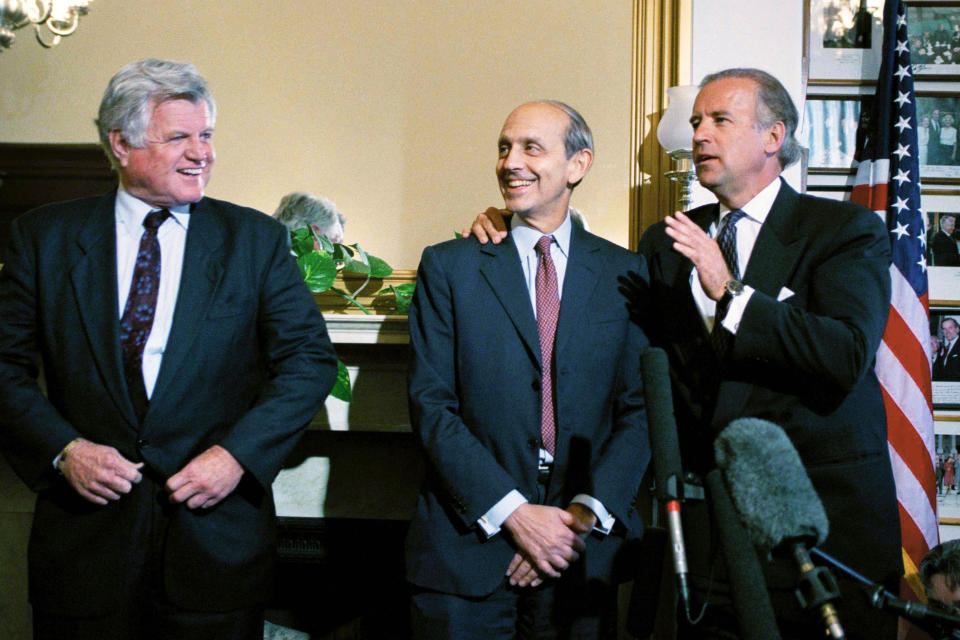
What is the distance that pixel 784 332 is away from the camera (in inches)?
64.1

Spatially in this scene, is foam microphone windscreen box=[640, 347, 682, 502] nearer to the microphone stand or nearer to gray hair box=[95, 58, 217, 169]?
the microphone stand

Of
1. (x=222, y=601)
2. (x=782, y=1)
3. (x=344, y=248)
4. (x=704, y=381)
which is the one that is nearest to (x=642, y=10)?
(x=782, y=1)

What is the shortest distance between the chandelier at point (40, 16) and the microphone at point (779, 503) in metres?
3.22

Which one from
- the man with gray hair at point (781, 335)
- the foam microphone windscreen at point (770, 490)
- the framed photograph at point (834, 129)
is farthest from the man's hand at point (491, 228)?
the framed photograph at point (834, 129)

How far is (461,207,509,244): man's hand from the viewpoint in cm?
208

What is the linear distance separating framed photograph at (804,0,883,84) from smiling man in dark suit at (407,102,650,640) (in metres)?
1.59

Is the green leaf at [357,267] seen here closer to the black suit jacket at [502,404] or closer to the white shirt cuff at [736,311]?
the black suit jacket at [502,404]

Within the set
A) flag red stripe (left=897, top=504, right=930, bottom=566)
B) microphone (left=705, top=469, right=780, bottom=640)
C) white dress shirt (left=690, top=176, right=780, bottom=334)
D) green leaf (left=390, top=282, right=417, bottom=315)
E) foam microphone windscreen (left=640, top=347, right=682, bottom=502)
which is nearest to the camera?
microphone (left=705, top=469, right=780, bottom=640)

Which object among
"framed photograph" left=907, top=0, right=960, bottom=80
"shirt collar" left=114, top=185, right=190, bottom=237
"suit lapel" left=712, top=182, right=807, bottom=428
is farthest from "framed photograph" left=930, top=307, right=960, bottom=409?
"shirt collar" left=114, top=185, right=190, bottom=237

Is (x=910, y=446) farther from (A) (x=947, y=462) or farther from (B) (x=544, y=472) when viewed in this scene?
(B) (x=544, y=472)

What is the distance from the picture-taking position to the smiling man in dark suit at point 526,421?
1.85 m

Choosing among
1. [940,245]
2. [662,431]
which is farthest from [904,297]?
[662,431]

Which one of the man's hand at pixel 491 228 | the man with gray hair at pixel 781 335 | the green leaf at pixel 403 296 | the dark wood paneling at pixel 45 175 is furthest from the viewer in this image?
the dark wood paneling at pixel 45 175

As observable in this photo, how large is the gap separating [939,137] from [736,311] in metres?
2.16
